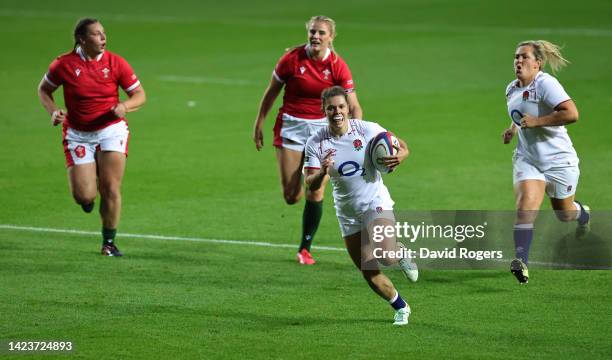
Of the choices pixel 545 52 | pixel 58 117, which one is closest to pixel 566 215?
pixel 545 52

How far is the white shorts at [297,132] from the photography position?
12.5 metres

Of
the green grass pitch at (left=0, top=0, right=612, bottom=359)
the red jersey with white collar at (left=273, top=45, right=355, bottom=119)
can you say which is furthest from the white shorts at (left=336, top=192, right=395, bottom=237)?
the red jersey with white collar at (left=273, top=45, right=355, bottom=119)

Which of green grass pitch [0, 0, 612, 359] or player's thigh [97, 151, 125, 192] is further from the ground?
player's thigh [97, 151, 125, 192]

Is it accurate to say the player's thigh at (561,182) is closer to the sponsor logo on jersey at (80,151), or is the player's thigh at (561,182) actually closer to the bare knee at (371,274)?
the bare knee at (371,274)

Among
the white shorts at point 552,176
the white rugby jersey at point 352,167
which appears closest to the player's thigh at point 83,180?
the white rugby jersey at point 352,167

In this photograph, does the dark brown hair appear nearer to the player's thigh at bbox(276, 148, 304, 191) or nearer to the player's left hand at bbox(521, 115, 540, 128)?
the player's thigh at bbox(276, 148, 304, 191)

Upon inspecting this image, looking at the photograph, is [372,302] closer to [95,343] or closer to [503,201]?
[95,343]

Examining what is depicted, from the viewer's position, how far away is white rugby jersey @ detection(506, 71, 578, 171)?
11.1m

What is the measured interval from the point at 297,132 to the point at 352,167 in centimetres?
281

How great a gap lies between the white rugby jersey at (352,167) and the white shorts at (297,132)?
8.67ft

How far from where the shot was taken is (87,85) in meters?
12.4

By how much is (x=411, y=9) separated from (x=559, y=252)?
85.1ft

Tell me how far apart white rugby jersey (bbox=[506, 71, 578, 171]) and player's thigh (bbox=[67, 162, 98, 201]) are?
4.36m

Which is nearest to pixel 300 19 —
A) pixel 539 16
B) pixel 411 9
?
pixel 411 9
